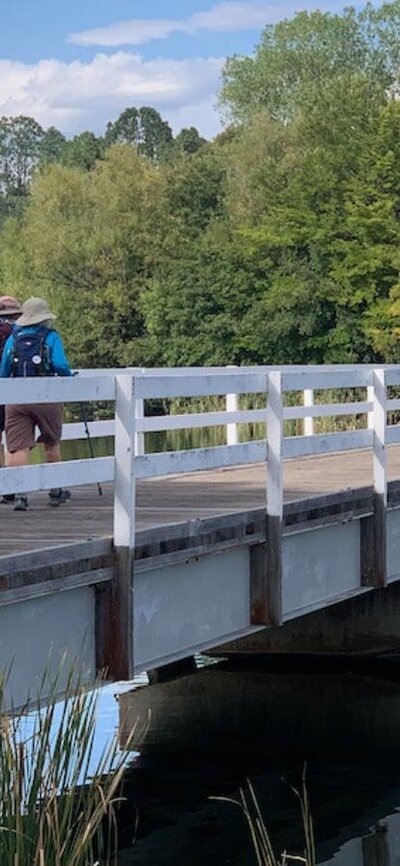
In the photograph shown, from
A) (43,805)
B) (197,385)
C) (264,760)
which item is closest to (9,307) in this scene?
(197,385)

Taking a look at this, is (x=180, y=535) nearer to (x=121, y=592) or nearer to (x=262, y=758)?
(x=121, y=592)

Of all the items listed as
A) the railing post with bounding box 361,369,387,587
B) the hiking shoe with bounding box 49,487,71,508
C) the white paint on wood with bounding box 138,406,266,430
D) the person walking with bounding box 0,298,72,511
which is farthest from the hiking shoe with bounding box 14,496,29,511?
the railing post with bounding box 361,369,387,587

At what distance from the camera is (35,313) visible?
37.1 ft

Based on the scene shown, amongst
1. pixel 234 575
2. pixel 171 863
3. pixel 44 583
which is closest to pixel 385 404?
pixel 234 575

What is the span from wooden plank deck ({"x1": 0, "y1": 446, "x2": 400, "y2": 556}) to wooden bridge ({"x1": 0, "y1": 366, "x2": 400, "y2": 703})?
2cm

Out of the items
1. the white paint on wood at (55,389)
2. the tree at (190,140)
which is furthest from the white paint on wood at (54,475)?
the tree at (190,140)

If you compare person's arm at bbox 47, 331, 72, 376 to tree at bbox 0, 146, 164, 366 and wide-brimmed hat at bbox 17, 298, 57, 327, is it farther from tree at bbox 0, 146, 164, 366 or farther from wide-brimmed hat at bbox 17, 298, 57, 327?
tree at bbox 0, 146, 164, 366

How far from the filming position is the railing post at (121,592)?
31.0ft

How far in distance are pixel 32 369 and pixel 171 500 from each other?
1.54 metres

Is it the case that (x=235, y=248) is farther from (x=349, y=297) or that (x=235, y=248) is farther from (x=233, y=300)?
(x=349, y=297)

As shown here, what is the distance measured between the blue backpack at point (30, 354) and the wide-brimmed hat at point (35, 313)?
4.0 inches

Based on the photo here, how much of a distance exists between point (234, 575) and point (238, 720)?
4.28m

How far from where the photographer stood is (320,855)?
11.4 meters

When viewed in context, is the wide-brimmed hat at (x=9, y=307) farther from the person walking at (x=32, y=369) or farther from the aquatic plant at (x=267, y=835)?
the aquatic plant at (x=267, y=835)
